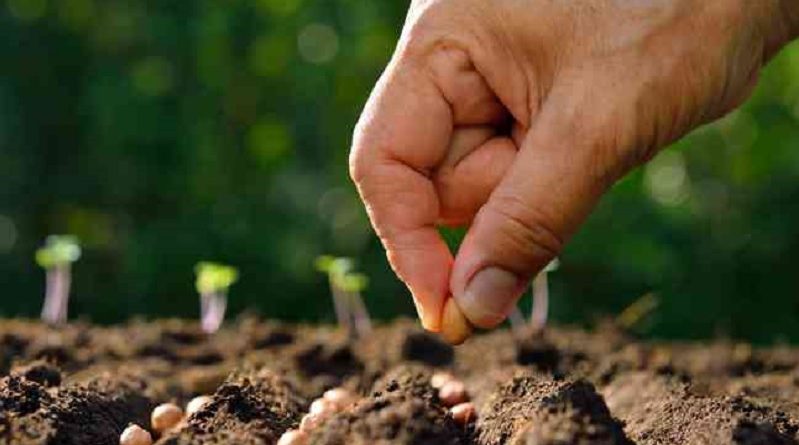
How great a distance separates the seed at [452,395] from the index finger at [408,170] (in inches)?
12.6

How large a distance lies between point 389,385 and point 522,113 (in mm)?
501

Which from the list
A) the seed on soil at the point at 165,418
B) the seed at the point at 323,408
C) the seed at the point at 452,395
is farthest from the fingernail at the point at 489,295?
the seed on soil at the point at 165,418

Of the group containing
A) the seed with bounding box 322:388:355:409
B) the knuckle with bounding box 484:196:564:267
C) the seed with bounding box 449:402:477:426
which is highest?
the knuckle with bounding box 484:196:564:267

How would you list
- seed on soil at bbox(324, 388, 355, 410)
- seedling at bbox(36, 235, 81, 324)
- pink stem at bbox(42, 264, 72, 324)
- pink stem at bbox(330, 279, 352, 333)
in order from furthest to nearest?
pink stem at bbox(42, 264, 72, 324) → pink stem at bbox(330, 279, 352, 333) → seedling at bbox(36, 235, 81, 324) → seed on soil at bbox(324, 388, 355, 410)

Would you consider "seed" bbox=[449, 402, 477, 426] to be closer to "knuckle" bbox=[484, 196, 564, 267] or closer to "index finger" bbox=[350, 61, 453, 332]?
"index finger" bbox=[350, 61, 453, 332]

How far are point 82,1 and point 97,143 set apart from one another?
0.69 m

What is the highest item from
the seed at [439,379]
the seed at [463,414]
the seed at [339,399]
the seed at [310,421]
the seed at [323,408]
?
the seed at [310,421]

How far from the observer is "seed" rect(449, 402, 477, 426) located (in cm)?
233

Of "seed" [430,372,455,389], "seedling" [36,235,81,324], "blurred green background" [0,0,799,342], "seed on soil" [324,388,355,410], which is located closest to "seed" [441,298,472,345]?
"seed on soil" [324,388,355,410]

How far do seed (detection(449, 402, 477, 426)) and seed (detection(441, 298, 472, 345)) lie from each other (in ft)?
0.45

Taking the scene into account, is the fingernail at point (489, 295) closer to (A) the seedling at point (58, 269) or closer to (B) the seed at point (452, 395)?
(B) the seed at point (452, 395)

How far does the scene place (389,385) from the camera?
223 cm

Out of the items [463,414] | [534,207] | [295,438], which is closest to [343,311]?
[463,414]

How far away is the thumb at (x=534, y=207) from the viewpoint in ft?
6.80
